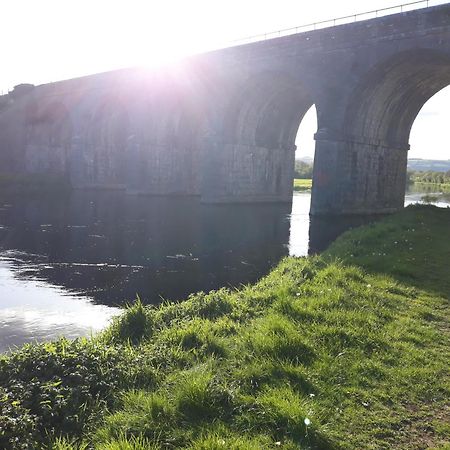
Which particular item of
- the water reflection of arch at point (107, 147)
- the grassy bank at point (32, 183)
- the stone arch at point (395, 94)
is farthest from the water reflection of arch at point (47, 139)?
the stone arch at point (395, 94)

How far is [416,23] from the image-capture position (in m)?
28.4

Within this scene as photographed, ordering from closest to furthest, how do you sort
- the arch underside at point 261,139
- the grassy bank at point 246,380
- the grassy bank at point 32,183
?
the grassy bank at point 246,380 → the arch underside at point 261,139 → the grassy bank at point 32,183

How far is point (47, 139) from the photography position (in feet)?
227

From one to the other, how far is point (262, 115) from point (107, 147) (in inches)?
984

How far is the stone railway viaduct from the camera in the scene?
3172 cm

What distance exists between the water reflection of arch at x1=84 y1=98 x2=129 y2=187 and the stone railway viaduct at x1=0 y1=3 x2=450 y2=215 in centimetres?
13

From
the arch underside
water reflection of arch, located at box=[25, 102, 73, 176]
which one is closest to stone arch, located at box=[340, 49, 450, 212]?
the arch underside

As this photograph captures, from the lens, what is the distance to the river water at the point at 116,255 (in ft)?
38.3

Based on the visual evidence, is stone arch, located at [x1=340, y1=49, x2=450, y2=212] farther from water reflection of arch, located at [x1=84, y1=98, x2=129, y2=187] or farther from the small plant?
water reflection of arch, located at [x1=84, y1=98, x2=129, y2=187]

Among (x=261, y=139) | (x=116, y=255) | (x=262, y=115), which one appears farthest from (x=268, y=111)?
(x=116, y=255)

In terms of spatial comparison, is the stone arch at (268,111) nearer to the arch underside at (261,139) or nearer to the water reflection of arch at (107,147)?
the arch underside at (261,139)

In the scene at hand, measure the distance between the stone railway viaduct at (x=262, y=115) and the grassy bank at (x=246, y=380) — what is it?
82.5ft

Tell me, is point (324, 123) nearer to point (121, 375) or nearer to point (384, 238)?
point (384, 238)

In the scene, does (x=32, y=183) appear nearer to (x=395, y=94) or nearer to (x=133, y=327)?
(x=395, y=94)
